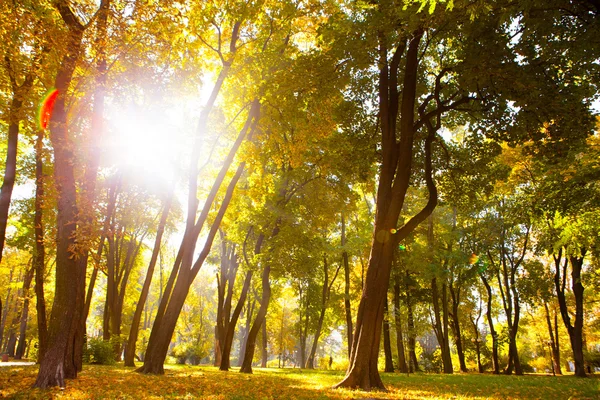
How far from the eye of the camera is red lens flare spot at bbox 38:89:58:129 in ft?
29.4

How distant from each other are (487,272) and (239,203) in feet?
69.0

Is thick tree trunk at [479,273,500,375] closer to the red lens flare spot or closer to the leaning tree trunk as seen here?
the leaning tree trunk

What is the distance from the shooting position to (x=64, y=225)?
27.9 feet

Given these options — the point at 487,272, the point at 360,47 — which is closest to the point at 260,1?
the point at 360,47

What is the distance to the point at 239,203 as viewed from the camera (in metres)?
21.1

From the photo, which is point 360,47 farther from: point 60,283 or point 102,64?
point 60,283

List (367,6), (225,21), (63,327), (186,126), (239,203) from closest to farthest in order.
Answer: (63,327), (367,6), (225,21), (186,126), (239,203)

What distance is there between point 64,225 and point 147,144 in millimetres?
9049

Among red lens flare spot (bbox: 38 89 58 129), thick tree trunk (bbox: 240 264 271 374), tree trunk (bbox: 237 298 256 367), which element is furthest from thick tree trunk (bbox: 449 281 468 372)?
red lens flare spot (bbox: 38 89 58 129)

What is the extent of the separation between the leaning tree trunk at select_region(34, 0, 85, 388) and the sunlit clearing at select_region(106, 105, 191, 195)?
8.80 ft

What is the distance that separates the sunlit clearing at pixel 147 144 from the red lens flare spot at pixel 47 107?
168 centimetres

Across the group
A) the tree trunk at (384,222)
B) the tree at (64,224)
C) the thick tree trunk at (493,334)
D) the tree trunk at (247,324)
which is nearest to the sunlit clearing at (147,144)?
the tree at (64,224)

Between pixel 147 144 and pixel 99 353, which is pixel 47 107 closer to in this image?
pixel 147 144

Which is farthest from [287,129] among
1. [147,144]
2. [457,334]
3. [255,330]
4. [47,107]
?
[457,334]
